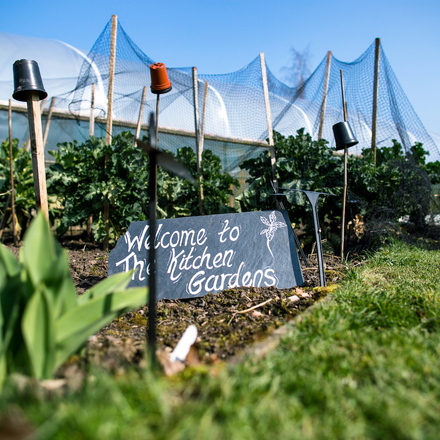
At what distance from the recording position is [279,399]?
3.73ft

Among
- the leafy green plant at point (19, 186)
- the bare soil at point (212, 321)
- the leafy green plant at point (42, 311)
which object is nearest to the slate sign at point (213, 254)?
the bare soil at point (212, 321)

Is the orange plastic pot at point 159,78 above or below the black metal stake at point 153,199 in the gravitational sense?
above

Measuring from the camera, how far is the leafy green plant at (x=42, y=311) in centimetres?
117

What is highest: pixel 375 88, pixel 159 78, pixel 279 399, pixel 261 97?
pixel 375 88

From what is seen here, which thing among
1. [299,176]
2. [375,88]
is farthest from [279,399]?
[375,88]

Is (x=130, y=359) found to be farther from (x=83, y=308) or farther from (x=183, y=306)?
(x=183, y=306)

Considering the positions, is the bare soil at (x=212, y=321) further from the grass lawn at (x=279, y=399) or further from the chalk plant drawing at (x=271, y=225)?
the chalk plant drawing at (x=271, y=225)

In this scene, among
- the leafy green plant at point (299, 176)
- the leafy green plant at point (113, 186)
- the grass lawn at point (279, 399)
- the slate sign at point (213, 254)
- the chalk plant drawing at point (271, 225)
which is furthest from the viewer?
the leafy green plant at point (113, 186)

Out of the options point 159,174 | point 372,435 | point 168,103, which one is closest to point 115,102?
point 168,103

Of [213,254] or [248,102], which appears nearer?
[213,254]

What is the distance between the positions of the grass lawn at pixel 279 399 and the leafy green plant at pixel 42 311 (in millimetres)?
A: 147

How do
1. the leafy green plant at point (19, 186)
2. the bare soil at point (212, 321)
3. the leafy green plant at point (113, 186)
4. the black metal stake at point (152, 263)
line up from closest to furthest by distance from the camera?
1. the black metal stake at point (152, 263)
2. the bare soil at point (212, 321)
3. the leafy green plant at point (113, 186)
4. the leafy green plant at point (19, 186)

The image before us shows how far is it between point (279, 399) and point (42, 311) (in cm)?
82

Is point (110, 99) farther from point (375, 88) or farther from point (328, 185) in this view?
point (375, 88)
